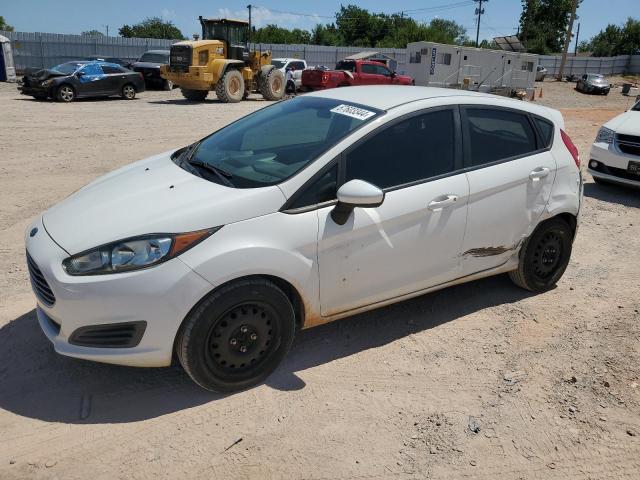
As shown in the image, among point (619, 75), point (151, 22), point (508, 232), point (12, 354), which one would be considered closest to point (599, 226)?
point (508, 232)

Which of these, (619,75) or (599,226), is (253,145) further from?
(619,75)

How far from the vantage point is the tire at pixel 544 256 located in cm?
445

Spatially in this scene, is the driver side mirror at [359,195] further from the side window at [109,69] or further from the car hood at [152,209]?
the side window at [109,69]

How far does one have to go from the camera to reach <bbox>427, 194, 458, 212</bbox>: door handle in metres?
3.66

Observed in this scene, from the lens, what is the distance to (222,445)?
2.84 meters

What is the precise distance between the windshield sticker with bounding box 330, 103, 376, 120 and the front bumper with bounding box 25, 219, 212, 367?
5.06 ft

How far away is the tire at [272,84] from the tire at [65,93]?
668 cm

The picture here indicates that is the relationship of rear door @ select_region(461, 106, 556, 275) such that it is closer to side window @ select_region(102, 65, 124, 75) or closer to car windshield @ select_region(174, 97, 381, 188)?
car windshield @ select_region(174, 97, 381, 188)

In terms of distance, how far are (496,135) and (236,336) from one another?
2.47 m

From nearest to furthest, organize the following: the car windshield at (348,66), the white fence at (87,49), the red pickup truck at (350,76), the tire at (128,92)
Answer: the tire at (128,92) → the red pickup truck at (350,76) → the car windshield at (348,66) → the white fence at (87,49)

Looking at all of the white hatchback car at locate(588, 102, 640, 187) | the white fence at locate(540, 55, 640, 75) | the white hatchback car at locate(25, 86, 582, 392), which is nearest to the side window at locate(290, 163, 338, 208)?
the white hatchback car at locate(25, 86, 582, 392)

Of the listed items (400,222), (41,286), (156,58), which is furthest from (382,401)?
(156,58)

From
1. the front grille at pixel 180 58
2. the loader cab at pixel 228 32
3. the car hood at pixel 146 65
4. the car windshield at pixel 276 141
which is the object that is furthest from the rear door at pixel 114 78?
the car windshield at pixel 276 141

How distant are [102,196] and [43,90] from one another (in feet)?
56.7
